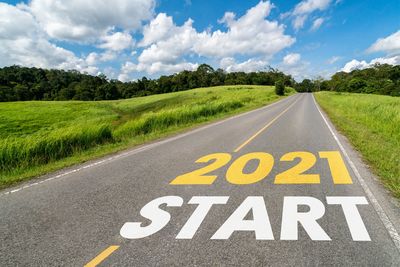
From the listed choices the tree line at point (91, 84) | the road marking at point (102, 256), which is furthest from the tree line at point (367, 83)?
the road marking at point (102, 256)

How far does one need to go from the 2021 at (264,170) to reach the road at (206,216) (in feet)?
0.08

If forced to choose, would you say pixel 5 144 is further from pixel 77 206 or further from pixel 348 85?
pixel 348 85

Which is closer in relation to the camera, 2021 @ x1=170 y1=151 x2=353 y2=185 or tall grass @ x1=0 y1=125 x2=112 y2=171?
2021 @ x1=170 y1=151 x2=353 y2=185

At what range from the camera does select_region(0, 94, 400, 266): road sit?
280 centimetres

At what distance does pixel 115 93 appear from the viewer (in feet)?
314

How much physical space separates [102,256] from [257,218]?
2.06 m

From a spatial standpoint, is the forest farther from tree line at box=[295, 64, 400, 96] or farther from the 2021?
the 2021

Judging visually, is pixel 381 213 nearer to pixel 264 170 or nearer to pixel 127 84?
pixel 264 170

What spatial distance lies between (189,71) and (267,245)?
131546mm

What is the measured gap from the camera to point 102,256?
2.82 metres

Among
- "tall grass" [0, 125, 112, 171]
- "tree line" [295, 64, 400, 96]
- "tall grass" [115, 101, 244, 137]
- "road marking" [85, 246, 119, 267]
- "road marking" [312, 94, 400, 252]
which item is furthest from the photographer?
"tree line" [295, 64, 400, 96]

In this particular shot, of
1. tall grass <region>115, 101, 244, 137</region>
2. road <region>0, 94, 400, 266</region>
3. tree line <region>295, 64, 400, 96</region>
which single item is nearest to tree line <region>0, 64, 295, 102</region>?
tree line <region>295, 64, 400, 96</region>

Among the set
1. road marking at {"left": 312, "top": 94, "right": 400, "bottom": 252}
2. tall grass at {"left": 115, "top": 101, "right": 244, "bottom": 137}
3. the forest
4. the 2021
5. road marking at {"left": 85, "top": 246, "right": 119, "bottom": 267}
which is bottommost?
road marking at {"left": 312, "top": 94, "right": 400, "bottom": 252}

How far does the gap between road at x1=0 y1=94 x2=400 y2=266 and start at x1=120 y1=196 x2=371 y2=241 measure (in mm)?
14
